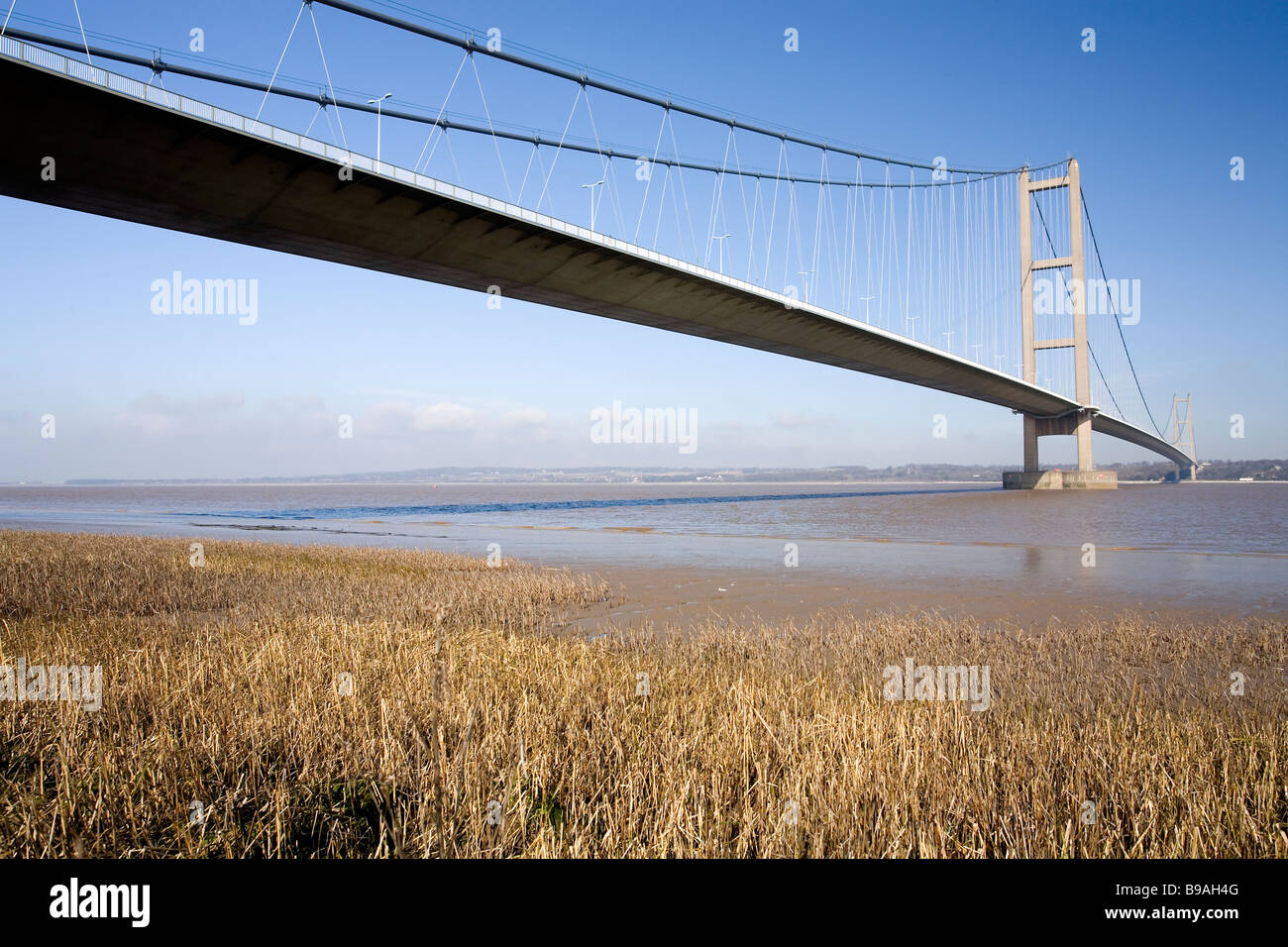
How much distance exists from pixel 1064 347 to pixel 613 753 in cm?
6835

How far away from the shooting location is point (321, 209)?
24.5 m

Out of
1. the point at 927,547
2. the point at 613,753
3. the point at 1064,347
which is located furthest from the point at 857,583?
the point at 1064,347

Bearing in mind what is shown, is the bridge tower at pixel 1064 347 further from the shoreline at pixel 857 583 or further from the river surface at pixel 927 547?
the shoreline at pixel 857 583

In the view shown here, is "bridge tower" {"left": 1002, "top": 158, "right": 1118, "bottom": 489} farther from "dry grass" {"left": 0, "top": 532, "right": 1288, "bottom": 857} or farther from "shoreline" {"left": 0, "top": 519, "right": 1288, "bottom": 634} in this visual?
"dry grass" {"left": 0, "top": 532, "right": 1288, "bottom": 857}

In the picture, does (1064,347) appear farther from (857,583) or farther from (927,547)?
(857,583)

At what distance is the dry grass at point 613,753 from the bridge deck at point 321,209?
17048 millimetres

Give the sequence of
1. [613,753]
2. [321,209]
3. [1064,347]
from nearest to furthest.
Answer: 1. [613,753]
2. [321,209]
3. [1064,347]

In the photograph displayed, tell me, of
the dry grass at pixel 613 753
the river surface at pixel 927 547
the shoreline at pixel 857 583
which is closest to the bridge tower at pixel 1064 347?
the river surface at pixel 927 547

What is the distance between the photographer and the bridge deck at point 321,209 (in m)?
19.0
